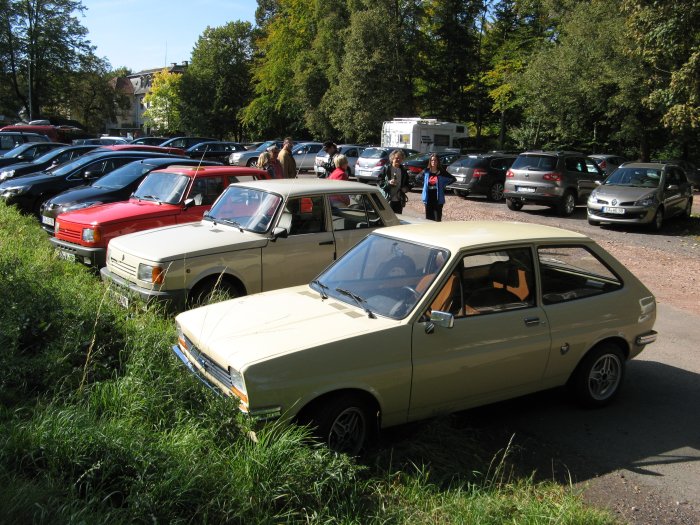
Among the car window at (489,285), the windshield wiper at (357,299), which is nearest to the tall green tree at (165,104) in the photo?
the windshield wiper at (357,299)

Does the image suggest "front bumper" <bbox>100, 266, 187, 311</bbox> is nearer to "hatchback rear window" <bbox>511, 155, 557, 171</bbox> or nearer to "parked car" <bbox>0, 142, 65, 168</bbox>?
"hatchback rear window" <bbox>511, 155, 557, 171</bbox>

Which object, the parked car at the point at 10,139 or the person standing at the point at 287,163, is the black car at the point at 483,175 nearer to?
the person standing at the point at 287,163

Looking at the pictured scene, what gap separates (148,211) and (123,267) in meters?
1.97

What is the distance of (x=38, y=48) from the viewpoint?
5884 centimetres

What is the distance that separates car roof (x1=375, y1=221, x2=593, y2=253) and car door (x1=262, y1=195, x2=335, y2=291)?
1986 mm

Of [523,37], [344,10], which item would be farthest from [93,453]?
[344,10]

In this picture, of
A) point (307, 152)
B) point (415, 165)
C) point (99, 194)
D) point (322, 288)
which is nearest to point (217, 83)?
point (307, 152)

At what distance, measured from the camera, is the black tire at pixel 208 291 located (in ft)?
21.5

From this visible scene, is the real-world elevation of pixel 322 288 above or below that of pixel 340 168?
below

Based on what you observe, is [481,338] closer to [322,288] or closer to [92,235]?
[322,288]

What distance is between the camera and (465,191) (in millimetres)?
21953

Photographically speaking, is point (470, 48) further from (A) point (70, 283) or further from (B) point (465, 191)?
(A) point (70, 283)

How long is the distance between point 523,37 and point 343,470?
45616mm

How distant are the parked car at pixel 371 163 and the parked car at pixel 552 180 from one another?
752 centimetres
